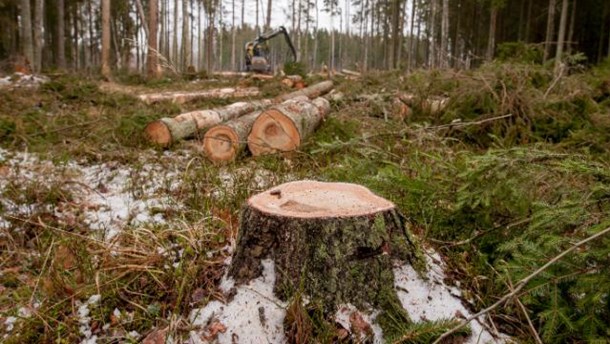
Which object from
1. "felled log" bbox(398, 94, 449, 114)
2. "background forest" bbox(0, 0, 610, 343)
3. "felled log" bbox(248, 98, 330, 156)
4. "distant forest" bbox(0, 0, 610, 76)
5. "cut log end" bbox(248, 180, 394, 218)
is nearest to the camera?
"background forest" bbox(0, 0, 610, 343)

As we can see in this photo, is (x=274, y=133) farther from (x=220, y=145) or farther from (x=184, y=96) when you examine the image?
(x=184, y=96)

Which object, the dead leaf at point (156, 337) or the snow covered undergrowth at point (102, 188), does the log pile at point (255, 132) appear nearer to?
the snow covered undergrowth at point (102, 188)

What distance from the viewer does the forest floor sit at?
182cm

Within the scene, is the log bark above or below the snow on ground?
above

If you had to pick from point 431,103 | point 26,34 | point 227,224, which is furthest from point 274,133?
point 26,34

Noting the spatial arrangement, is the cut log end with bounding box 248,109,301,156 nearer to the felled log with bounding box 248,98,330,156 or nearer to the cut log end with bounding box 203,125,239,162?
the felled log with bounding box 248,98,330,156

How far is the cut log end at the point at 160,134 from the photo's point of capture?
5262 mm

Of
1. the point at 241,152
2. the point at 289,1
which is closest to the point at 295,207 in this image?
the point at 241,152

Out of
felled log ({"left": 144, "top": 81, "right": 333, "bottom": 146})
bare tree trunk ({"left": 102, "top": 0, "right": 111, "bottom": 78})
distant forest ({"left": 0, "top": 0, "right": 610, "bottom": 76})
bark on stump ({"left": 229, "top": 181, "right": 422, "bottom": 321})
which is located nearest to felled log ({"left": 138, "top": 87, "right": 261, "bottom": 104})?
felled log ({"left": 144, "top": 81, "right": 333, "bottom": 146})

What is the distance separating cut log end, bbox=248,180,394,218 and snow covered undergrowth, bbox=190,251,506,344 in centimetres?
29

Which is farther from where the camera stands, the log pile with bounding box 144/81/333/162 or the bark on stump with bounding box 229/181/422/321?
the log pile with bounding box 144/81/333/162

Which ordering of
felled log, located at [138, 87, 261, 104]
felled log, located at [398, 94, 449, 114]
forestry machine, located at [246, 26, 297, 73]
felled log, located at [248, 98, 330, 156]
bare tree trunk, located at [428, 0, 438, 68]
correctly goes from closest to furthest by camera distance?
felled log, located at [248, 98, 330, 156] → felled log, located at [398, 94, 449, 114] → felled log, located at [138, 87, 261, 104] → forestry machine, located at [246, 26, 297, 73] → bare tree trunk, located at [428, 0, 438, 68]

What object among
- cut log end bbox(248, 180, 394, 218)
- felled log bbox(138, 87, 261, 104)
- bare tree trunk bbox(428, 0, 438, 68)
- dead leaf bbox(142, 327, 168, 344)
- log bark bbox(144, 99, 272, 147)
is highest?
bare tree trunk bbox(428, 0, 438, 68)

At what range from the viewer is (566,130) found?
5094mm
